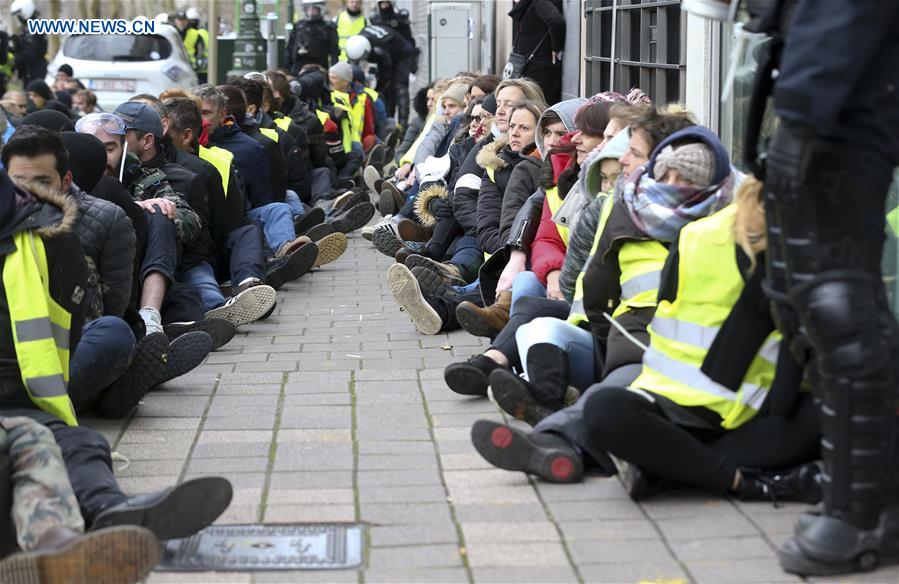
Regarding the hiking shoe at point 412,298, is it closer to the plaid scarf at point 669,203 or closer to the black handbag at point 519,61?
the plaid scarf at point 669,203

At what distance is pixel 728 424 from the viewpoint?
5.02 metres

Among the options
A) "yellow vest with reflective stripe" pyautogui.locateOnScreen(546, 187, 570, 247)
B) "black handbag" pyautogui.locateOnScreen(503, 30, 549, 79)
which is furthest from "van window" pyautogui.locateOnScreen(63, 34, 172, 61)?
"yellow vest with reflective stripe" pyautogui.locateOnScreen(546, 187, 570, 247)

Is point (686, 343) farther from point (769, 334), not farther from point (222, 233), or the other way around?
point (222, 233)

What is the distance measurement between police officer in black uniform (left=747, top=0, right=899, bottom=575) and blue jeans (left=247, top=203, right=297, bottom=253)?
727cm

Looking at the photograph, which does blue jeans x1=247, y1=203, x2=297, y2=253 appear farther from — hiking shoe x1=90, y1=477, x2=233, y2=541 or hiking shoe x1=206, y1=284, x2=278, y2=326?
hiking shoe x1=90, y1=477, x2=233, y2=541

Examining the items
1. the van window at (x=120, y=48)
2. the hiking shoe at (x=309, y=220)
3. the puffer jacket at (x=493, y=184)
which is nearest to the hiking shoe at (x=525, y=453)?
the puffer jacket at (x=493, y=184)

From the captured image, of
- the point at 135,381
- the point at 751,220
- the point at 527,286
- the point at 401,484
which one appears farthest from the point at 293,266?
the point at 751,220

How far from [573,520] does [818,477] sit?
80 centimetres

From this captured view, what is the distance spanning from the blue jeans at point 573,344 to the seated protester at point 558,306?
148 mm

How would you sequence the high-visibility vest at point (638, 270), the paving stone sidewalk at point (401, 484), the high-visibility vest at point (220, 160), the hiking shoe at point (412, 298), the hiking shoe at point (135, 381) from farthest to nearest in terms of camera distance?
the high-visibility vest at point (220, 160), the hiking shoe at point (412, 298), the hiking shoe at point (135, 381), the high-visibility vest at point (638, 270), the paving stone sidewalk at point (401, 484)

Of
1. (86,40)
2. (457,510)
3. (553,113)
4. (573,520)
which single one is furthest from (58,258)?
(86,40)

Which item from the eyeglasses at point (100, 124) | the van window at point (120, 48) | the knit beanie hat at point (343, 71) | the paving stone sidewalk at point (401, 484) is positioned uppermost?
the van window at point (120, 48)

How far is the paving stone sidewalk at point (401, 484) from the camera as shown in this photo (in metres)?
4.48

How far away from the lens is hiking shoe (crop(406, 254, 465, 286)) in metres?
9.25
